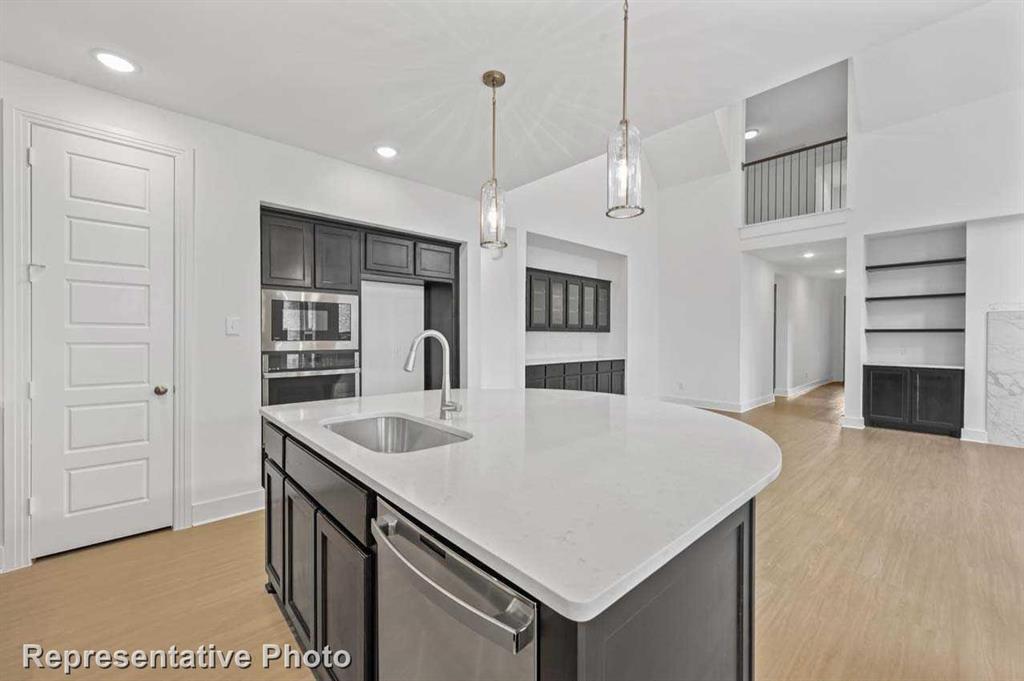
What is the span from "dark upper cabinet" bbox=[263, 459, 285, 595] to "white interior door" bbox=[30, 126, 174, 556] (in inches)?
53.5

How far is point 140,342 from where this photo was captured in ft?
8.70

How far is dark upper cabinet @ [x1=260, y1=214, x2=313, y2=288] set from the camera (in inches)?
126

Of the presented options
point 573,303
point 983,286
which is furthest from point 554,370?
point 983,286

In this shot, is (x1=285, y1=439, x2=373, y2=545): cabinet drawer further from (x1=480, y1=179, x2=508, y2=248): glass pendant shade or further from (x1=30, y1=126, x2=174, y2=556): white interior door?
(x1=30, y1=126, x2=174, y2=556): white interior door

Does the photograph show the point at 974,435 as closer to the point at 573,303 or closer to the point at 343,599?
the point at 573,303

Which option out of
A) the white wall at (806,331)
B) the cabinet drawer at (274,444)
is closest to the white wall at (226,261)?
the cabinet drawer at (274,444)

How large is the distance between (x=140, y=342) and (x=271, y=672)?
2.11 meters

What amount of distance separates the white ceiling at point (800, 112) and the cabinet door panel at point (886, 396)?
4000 millimetres

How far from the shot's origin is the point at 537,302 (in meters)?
5.66

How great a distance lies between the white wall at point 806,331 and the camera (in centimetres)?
823

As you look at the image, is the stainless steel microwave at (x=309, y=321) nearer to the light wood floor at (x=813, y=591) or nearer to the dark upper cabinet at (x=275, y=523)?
the light wood floor at (x=813, y=591)

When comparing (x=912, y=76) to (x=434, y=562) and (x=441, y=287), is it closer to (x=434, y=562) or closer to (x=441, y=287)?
(x=441, y=287)

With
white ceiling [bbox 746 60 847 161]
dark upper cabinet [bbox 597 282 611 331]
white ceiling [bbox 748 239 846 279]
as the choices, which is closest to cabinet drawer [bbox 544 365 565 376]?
dark upper cabinet [bbox 597 282 611 331]

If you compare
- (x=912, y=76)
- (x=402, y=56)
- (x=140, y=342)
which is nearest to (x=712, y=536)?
(x=402, y=56)
